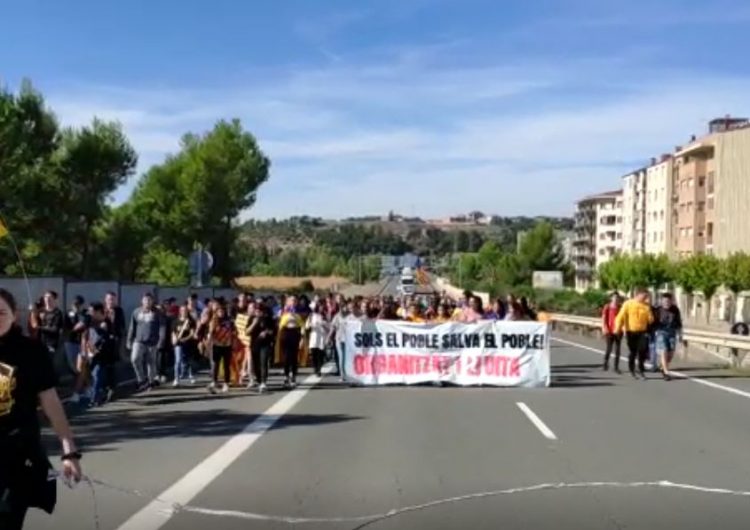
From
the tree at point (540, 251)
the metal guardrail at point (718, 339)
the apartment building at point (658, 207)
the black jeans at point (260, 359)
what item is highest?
the apartment building at point (658, 207)

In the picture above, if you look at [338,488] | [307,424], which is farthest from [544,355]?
[338,488]

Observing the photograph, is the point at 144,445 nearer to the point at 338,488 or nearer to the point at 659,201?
the point at 338,488

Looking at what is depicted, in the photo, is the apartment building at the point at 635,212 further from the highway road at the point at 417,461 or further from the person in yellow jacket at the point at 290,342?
the highway road at the point at 417,461

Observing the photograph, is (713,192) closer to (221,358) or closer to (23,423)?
(221,358)

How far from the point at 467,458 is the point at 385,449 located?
41.4 inches

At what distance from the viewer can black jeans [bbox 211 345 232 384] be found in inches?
817

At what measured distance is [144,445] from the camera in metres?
13.1

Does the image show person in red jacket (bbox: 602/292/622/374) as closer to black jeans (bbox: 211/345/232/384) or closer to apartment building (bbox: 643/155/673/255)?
black jeans (bbox: 211/345/232/384)

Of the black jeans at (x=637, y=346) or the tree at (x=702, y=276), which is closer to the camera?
the black jeans at (x=637, y=346)

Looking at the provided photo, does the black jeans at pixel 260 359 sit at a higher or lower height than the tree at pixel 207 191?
lower

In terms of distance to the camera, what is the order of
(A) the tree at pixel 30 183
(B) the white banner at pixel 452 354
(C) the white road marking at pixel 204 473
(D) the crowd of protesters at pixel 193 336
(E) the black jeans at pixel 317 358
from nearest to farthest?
(C) the white road marking at pixel 204 473 → (D) the crowd of protesters at pixel 193 336 → (B) the white banner at pixel 452 354 → (E) the black jeans at pixel 317 358 → (A) the tree at pixel 30 183

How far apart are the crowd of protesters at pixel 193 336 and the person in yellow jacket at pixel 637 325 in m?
1.94

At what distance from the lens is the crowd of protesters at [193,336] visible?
18.2 m

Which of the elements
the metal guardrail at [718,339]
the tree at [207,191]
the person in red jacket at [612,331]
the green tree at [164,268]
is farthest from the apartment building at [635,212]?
the person in red jacket at [612,331]
